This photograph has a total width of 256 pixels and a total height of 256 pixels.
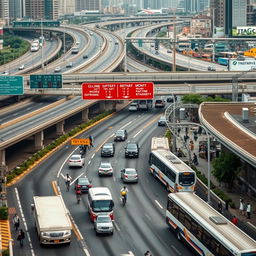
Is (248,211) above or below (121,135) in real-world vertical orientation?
below

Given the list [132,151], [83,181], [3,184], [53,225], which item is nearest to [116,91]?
[132,151]

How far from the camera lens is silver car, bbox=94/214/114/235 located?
1869 inches

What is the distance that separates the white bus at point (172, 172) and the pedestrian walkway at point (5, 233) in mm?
13413

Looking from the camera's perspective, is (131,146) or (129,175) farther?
(131,146)

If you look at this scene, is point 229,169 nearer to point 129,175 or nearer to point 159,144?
point 129,175

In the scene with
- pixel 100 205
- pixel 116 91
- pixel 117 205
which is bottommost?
pixel 117 205

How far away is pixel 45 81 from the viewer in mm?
95438

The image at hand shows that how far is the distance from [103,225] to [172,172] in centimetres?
1186

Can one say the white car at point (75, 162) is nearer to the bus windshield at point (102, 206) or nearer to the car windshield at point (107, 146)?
the car windshield at point (107, 146)

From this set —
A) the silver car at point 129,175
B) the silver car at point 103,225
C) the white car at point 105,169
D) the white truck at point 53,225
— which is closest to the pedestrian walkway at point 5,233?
the white truck at point 53,225

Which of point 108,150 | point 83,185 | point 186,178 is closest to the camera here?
point 186,178

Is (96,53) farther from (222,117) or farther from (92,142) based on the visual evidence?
(222,117)

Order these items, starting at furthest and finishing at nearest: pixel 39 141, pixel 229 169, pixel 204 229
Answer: pixel 39 141 → pixel 229 169 → pixel 204 229

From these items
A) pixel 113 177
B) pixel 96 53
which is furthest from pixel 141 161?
pixel 96 53
